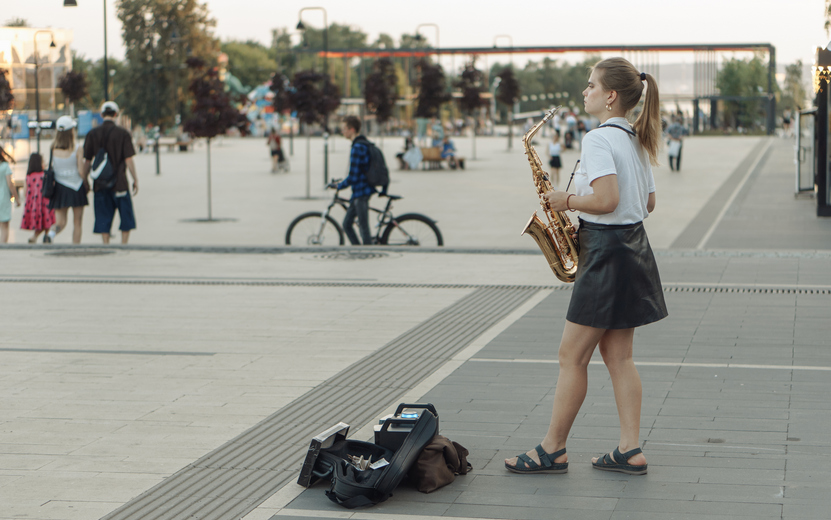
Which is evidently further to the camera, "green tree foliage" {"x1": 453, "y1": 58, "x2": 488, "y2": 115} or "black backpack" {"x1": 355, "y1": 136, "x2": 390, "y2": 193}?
"green tree foliage" {"x1": 453, "y1": 58, "x2": 488, "y2": 115}

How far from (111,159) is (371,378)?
280 inches

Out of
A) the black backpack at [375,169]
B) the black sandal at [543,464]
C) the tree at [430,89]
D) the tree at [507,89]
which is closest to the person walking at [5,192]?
the black backpack at [375,169]

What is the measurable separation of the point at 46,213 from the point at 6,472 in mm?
9930

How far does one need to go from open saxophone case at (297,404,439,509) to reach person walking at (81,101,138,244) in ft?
27.4

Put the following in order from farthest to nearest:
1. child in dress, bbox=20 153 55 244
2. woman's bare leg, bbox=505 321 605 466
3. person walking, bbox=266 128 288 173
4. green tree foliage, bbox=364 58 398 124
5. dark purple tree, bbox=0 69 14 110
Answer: green tree foliage, bbox=364 58 398 124 < dark purple tree, bbox=0 69 14 110 < person walking, bbox=266 128 288 173 < child in dress, bbox=20 153 55 244 < woman's bare leg, bbox=505 321 605 466

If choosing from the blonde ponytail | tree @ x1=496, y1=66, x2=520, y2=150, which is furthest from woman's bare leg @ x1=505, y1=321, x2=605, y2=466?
tree @ x1=496, y1=66, x2=520, y2=150

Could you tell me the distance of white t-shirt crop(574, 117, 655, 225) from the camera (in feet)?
13.3

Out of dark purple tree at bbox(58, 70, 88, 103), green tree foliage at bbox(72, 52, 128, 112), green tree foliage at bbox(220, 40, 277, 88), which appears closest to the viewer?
dark purple tree at bbox(58, 70, 88, 103)

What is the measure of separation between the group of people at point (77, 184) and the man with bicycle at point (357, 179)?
2401 mm

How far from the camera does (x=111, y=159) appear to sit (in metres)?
12.2

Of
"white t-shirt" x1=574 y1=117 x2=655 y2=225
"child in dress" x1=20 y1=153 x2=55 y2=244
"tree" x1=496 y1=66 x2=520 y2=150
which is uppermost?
"tree" x1=496 y1=66 x2=520 y2=150

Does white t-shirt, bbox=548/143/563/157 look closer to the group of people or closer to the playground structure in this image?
the group of people

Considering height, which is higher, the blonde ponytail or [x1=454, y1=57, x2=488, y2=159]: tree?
[x1=454, y1=57, x2=488, y2=159]: tree

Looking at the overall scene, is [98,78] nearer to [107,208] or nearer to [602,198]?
[107,208]
